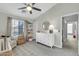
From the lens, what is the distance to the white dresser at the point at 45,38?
1770 mm

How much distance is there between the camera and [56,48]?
172cm

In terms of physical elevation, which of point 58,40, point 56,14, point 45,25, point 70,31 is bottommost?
point 58,40

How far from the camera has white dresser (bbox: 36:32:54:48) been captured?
1770 millimetres

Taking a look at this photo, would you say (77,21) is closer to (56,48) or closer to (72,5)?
(72,5)

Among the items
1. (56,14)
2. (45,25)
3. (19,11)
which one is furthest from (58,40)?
(19,11)

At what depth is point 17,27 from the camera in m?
1.71

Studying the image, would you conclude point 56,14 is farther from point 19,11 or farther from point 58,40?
point 19,11

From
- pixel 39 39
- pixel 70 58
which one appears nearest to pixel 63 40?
pixel 70 58

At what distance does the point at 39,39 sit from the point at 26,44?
0.28 metres

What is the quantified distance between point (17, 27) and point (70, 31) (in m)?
1.01

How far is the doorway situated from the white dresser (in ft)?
0.80

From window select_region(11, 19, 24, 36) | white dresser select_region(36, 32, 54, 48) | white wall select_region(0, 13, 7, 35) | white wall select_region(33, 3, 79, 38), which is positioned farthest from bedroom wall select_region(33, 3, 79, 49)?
white wall select_region(0, 13, 7, 35)

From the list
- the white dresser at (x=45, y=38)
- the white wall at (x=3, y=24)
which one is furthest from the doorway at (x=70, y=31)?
the white wall at (x=3, y=24)

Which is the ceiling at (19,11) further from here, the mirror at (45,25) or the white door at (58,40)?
the white door at (58,40)
